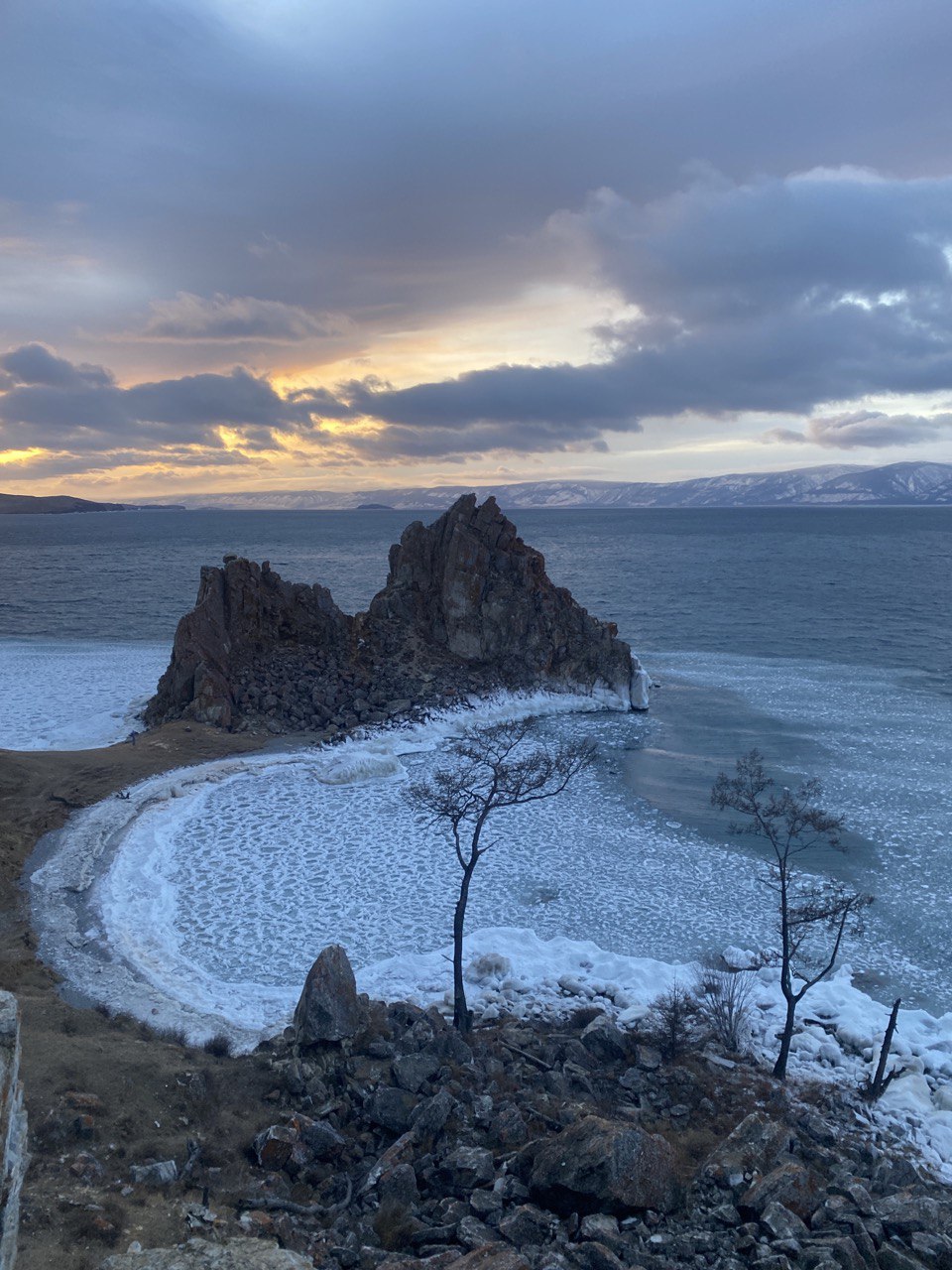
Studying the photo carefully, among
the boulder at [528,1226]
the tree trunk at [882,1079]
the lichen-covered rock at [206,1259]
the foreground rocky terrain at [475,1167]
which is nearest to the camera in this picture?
the lichen-covered rock at [206,1259]

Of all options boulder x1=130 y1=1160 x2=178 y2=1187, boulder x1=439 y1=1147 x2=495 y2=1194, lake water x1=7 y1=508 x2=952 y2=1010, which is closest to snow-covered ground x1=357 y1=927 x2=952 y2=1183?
lake water x1=7 y1=508 x2=952 y2=1010

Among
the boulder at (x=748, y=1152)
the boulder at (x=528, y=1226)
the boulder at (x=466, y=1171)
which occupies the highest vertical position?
the boulder at (x=528, y=1226)

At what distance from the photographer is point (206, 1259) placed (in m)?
8.87

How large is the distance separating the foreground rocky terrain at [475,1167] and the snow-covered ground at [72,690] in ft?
90.5

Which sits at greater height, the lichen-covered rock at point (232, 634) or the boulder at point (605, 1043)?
the lichen-covered rock at point (232, 634)

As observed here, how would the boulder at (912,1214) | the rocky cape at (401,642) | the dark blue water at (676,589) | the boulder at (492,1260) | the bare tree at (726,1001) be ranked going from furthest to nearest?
the dark blue water at (676,589)
the rocky cape at (401,642)
the bare tree at (726,1001)
the boulder at (912,1214)
the boulder at (492,1260)

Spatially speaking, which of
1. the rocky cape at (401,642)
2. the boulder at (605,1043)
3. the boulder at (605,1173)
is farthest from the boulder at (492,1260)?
the rocky cape at (401,642)

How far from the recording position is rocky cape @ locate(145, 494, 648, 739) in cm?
4016

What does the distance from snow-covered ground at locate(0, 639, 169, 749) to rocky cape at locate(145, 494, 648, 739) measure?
3194mm

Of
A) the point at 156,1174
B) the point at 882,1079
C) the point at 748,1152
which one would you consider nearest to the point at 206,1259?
the point at 156,1174

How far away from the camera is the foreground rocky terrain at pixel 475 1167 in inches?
→ 408

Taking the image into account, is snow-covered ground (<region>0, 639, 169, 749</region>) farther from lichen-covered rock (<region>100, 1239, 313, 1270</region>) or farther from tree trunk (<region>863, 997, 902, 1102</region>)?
tree trunk (<region>863, 997, 902, 1102</region>)

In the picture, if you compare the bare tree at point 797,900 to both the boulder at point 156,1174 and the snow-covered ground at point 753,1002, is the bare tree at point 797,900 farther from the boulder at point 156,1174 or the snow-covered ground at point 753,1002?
the boulder at point 156,1174

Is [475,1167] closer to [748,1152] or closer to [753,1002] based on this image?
[748,1152]
